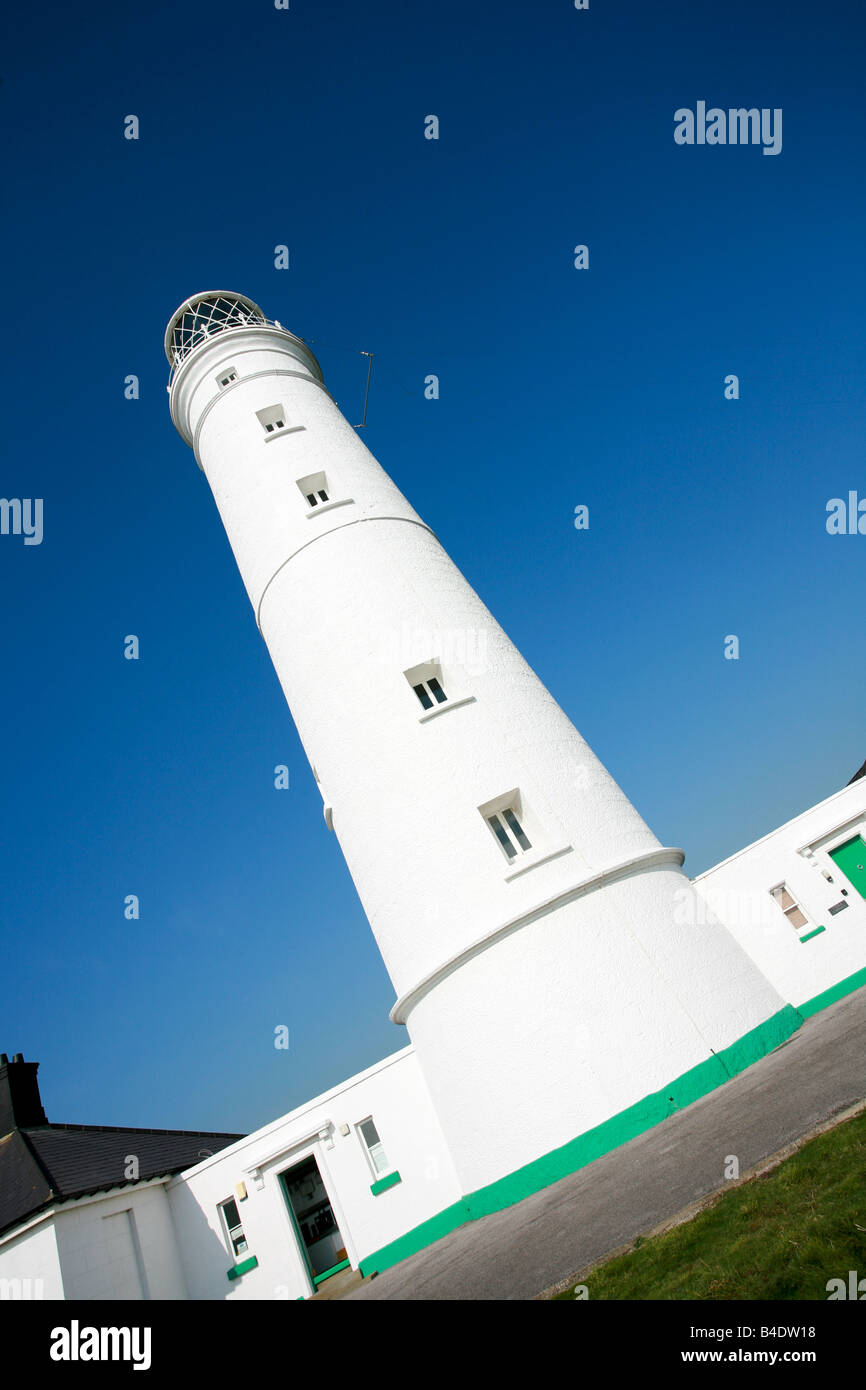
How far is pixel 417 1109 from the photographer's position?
12.4 meters

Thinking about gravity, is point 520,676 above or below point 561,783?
above

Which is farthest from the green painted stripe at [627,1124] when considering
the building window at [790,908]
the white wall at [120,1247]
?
the white wall at [120,1247]

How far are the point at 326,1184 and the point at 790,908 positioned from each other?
956 centimetres

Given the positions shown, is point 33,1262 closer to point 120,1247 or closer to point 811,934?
point 120,1247

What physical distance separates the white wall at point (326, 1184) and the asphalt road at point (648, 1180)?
8.48 ft

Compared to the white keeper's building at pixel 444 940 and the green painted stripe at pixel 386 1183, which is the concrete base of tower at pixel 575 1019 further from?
the green painted stripe at pixel 386 1183

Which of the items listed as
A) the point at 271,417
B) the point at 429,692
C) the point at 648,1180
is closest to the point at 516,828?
the point at 429,692

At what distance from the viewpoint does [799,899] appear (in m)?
12.9

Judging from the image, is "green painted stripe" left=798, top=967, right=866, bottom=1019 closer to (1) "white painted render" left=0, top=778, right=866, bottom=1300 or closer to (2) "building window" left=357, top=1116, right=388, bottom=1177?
(1) "white painted render" left=0, top=778, right=866, bottom=1300

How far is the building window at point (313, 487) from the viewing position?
1494cm

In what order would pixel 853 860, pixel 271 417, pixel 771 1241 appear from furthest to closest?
pixel 271 417
pixel 853 860
pixel 771 1241
